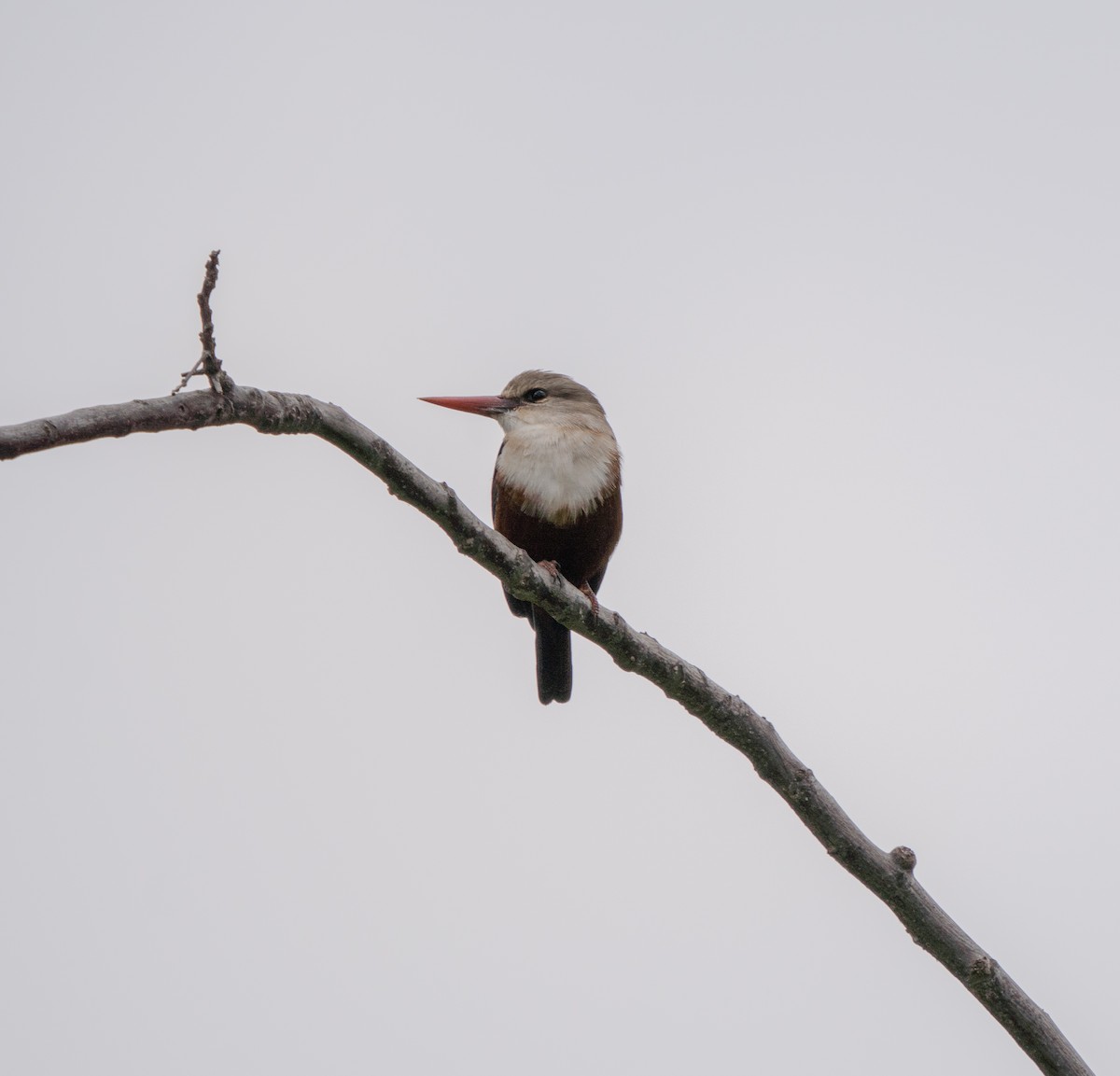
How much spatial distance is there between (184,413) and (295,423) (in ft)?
1.17

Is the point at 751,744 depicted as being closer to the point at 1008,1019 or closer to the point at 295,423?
the point at 1008,1019

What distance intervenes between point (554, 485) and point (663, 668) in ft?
7.09

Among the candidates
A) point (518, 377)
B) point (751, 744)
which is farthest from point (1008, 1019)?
point (518, 377)

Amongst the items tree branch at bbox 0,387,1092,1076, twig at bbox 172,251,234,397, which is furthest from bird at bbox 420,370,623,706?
twig at bbox 172,251,234,397

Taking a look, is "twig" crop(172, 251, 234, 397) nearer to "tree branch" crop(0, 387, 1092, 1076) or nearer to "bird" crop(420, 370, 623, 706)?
"tree branch" crop(0, 387, 1092, 1076)

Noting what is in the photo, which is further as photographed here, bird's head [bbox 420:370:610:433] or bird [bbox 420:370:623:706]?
bird's head [bbox 420:370:610:433]

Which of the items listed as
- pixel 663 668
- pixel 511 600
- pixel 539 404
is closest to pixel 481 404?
pixel 539 404

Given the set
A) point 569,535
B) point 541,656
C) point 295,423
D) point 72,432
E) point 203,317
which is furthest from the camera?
point 541,656

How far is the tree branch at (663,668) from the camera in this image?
2600mm

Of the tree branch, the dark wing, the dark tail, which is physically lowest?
the tree branch

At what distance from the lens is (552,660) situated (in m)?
6.37

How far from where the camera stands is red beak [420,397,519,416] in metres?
6.18

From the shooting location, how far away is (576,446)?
5.89m

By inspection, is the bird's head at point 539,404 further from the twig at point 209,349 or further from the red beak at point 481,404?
the twig at point 209,349
